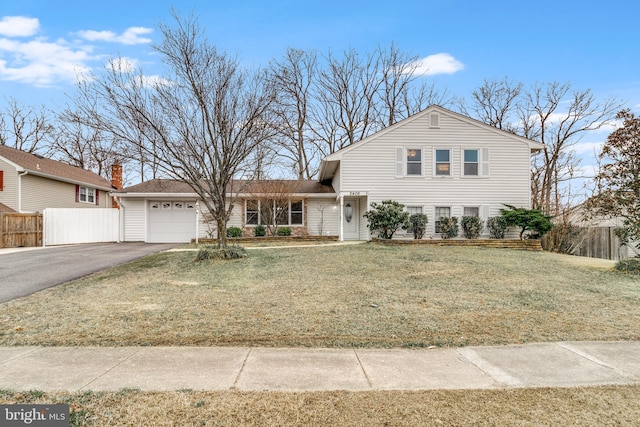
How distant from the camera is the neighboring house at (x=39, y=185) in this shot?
60.7 ft

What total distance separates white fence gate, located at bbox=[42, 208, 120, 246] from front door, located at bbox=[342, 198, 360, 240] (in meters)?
11.8

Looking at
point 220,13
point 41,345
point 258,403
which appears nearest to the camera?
point 258,403

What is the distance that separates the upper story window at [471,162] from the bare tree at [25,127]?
2988 centimetres

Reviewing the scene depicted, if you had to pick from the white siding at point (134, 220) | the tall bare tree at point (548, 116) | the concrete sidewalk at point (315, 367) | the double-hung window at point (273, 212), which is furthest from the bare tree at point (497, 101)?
the concrete sidewalk at point (315, 367)

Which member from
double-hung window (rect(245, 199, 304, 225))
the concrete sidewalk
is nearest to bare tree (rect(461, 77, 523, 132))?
double-hung window (rect(245, 199, 304, 225))

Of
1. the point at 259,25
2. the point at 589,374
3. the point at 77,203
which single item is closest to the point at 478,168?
the point at 259,25

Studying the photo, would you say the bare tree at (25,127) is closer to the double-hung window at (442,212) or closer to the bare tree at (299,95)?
the bare tree at (299,95)

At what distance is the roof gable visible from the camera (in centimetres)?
1894

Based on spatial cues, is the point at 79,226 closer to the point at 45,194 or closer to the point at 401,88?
the point at 45,194

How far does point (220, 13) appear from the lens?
463 inches

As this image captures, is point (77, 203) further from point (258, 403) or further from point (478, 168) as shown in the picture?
point (258, 403)

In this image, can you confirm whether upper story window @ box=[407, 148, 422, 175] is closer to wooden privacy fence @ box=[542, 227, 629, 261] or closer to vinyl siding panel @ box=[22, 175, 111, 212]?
wooden privacy fence @ box=[542, 227, 629, 261]

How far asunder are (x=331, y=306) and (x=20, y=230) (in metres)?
17.3

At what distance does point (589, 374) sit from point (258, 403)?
3.12 m
